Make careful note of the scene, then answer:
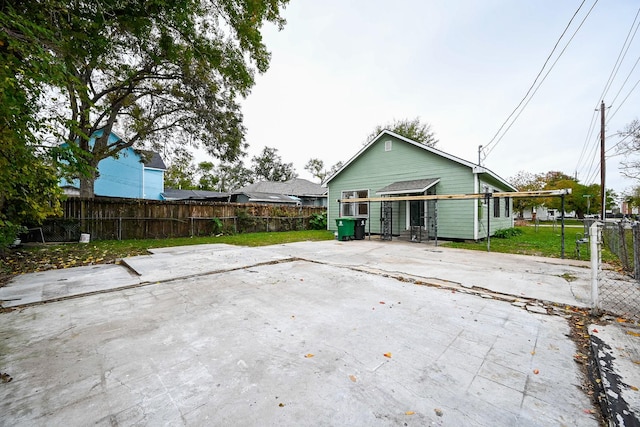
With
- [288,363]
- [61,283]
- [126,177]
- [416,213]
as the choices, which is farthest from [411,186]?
[126,177]

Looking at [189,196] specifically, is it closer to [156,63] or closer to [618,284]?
[156,63]

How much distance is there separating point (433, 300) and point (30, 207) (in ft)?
31.6

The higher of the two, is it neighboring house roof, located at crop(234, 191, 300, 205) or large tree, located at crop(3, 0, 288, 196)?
large tree, located at crop(3, 0, 288, 196)

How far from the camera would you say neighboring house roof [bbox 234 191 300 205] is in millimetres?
23188

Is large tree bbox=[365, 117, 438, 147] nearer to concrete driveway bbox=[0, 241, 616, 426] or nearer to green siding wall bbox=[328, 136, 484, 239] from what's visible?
green siding wall bbox=[328, 136, 484, 239]

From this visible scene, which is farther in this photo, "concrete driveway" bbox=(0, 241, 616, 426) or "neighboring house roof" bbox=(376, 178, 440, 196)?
"neighboring house roof" bbox=(376, 178, 440, 196)

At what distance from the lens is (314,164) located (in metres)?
44.3

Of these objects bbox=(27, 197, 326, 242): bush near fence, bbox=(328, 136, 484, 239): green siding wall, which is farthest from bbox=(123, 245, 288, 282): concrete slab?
bbox=(328, 136, 484, 239): green siding wall

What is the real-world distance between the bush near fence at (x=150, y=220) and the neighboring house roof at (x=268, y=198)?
8206mm

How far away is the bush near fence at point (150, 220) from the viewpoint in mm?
9453

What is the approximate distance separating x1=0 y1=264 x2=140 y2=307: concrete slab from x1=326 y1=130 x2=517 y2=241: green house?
27.5 ft

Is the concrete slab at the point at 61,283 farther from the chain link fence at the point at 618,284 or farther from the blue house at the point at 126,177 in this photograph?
the blue house at the point at 126,177

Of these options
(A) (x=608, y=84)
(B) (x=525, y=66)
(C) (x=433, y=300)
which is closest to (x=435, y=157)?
(B) (x=525, y=66)

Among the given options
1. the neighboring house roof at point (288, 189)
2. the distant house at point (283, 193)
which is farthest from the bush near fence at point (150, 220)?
the neighboring house roof at point (288, 189)
